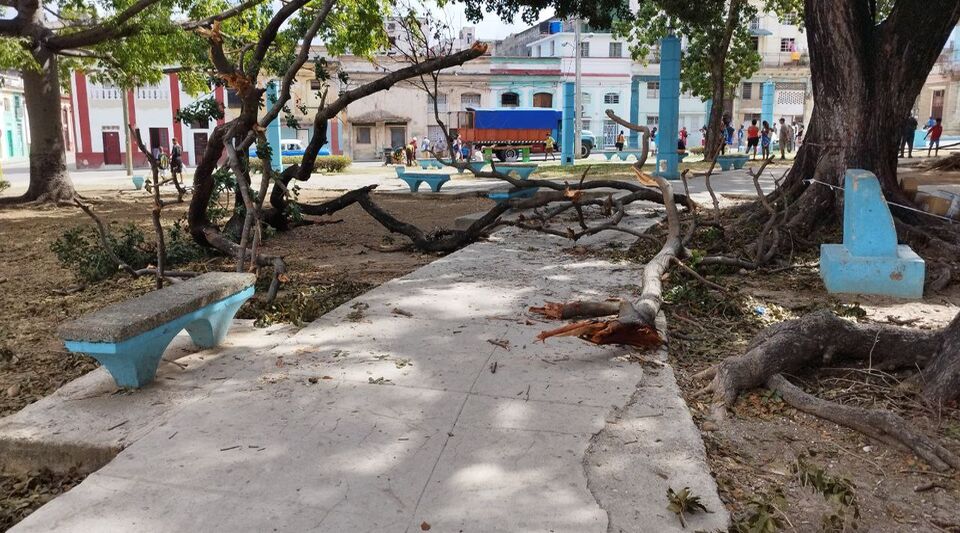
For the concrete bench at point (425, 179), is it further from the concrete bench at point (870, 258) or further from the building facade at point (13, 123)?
the building facade at point (13, 123)

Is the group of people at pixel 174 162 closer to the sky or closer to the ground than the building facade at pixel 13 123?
closer to the ground

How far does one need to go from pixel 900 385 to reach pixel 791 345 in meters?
0.54

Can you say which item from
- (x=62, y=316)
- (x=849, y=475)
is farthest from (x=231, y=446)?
(x=62, y=316)

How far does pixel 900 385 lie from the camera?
3.83 meters

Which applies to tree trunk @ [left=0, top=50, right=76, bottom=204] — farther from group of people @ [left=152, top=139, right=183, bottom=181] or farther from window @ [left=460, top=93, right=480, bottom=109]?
window @ [left=460, top=93, right=480, bottom=109]

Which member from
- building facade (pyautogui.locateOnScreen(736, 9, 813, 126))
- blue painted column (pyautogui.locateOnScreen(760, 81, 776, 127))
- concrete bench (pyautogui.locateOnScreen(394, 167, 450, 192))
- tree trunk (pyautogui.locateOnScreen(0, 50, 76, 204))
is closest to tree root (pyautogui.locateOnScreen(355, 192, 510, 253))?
concrete bench (pyautogui.locateOnScreen(394, 167, 450, 192))

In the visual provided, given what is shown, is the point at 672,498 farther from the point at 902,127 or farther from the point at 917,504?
the point at 902,127

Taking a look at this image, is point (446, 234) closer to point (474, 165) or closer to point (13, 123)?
point (474, 165)

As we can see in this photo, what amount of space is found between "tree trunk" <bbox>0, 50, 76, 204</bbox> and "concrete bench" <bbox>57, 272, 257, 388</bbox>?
1363cm

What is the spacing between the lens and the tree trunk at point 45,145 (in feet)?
52.9

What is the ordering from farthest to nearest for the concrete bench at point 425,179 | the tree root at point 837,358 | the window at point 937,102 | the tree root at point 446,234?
the window at point 937,102, the concrete bench at point 425,179, the tree root at point 446,234, the tree root at point 837,358

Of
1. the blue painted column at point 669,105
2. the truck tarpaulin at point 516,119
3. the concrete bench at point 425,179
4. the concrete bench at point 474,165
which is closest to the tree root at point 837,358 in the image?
the concrete bench at point 474,165

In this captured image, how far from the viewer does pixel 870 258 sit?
6195 millimetres

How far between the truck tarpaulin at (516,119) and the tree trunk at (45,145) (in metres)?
23.5
